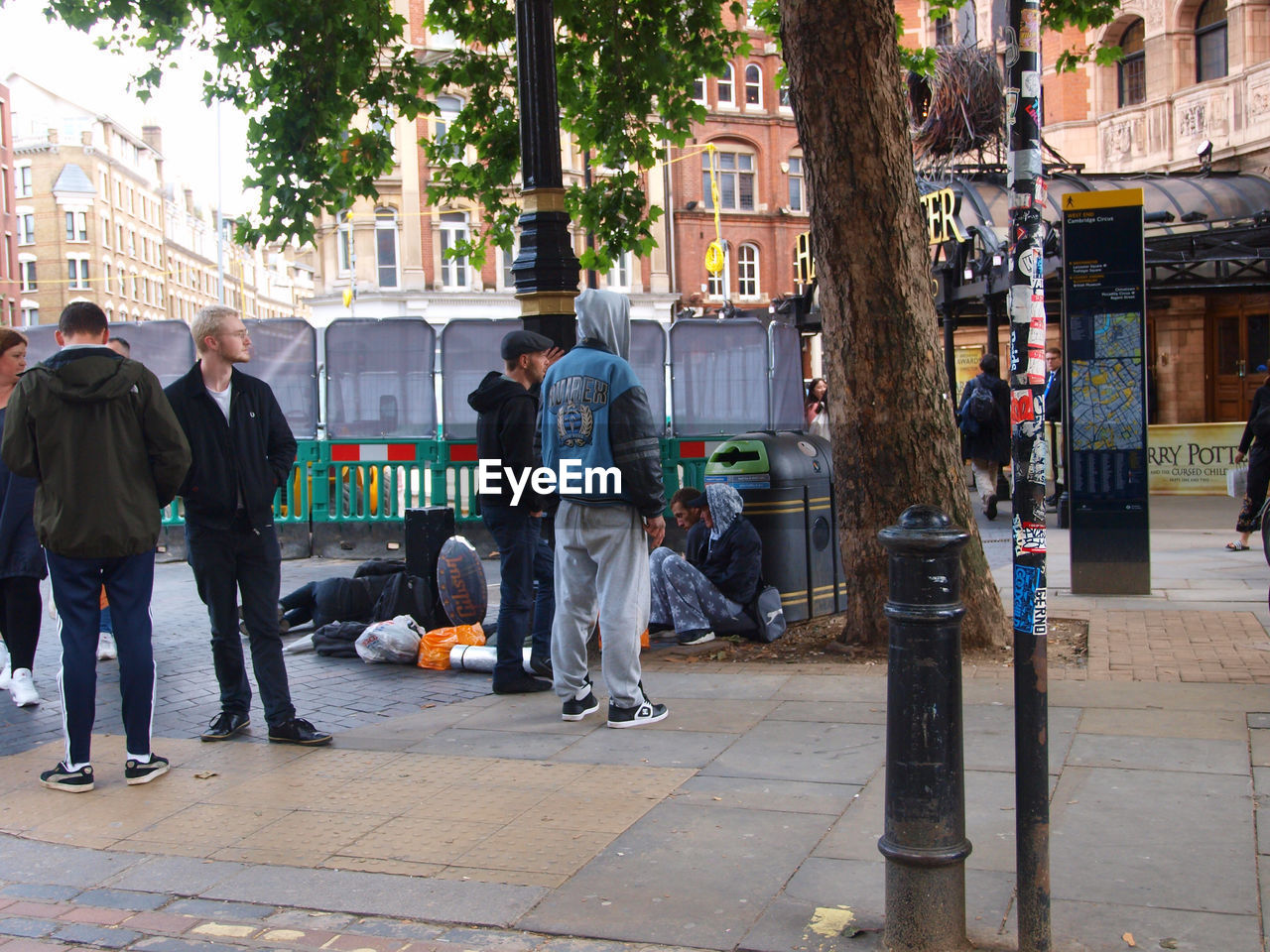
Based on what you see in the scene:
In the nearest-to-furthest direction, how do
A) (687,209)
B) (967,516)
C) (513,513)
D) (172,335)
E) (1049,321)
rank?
(513,513)
(967,516)
(172,335)
(1049,321)
(687,209)

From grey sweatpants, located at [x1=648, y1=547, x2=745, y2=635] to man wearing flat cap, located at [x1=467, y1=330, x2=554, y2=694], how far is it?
3.98 feet

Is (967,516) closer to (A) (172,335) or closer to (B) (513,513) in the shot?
(B) (513,513)

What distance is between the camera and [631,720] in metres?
5.66

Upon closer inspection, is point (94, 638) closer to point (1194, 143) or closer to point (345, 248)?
point (1194, 143)

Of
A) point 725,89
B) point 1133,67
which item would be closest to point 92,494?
point 1133,67

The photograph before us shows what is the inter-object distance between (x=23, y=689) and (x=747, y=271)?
152 feet

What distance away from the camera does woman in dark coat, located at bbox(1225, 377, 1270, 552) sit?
428 inches

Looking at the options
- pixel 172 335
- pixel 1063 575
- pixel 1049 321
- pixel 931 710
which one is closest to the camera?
pixel 931 710

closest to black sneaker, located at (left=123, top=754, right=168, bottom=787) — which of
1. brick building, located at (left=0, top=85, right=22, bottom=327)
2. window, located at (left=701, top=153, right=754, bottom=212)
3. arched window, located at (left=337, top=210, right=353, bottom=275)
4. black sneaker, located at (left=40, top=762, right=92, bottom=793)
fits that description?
black sneaker, located at (left=40, top=762, right=92, bottom=793)

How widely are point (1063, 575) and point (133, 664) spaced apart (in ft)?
25.4

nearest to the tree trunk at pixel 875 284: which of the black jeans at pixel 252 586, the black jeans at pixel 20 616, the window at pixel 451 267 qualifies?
the black jeans at pixel 252 586

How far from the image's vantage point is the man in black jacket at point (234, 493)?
214 inches

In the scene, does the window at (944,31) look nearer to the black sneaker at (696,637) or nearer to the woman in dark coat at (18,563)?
the black sneaker at (696,637)

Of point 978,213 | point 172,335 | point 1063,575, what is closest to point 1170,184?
point 978,213
